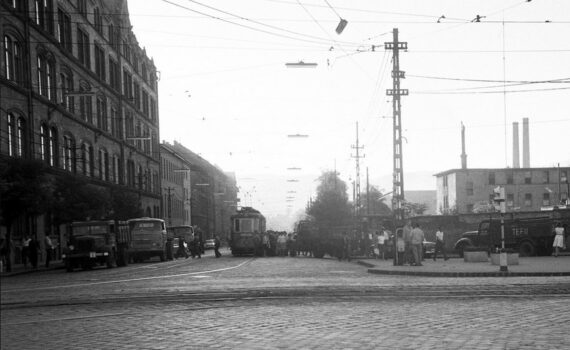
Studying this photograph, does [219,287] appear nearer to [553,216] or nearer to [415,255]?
[415,255]

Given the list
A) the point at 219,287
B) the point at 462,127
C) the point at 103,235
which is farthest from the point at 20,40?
the point at 462,127

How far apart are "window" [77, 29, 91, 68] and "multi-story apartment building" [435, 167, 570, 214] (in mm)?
62532

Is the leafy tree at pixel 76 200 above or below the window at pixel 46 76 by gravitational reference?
below

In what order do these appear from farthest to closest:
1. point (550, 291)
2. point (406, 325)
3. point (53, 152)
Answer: point (53, 152) → point (550, 291) → point (406, 325)

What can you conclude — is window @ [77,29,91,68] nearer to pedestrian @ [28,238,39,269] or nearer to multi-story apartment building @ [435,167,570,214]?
pedestrian @ [28,238,39,269]

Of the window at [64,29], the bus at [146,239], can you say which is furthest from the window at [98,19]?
the bus at [146,239]

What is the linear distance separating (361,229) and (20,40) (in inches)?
895

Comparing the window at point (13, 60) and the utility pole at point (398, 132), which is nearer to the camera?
the utility pole at point (398, 132)

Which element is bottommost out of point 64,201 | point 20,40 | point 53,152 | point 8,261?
point 8,261

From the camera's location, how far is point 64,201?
1635 inches

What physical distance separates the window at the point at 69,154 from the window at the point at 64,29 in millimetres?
6503

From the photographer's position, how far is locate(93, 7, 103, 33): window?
6128 centimetres

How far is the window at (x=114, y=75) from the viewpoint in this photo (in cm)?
6627

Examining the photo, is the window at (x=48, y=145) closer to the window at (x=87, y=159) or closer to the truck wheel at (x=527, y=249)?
the window at (x=87, y=159)
